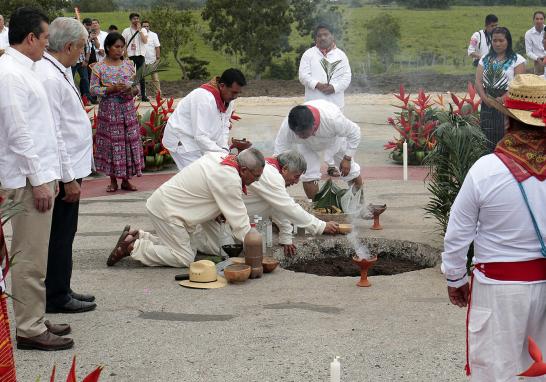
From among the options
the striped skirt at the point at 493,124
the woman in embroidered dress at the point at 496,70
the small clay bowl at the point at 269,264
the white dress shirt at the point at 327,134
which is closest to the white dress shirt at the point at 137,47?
the woman in embroidered dress at the point at 496,70

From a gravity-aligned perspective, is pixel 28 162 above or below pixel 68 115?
below

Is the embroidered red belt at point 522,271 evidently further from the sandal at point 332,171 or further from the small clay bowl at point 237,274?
the sandal at point 332,171

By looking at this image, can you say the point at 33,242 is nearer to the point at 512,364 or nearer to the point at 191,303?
the point at 191,303

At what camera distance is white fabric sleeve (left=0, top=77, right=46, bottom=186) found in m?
5.04

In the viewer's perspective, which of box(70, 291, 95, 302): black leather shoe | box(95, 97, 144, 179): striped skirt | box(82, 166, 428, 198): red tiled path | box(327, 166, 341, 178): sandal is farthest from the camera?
box(82, 166, 428, 198): red tiled path

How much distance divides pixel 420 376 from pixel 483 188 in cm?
159

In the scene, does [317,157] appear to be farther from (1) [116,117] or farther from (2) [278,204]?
(1) [116,117]

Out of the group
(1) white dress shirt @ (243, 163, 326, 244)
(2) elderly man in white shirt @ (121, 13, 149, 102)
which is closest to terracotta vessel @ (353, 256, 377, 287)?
(1) white dress shirt @ (243, 163, 326, 244)

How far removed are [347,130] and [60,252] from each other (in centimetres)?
357

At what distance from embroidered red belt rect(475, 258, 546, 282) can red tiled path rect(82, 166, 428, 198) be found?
7.11 meters

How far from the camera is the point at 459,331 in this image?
5613 millimetres

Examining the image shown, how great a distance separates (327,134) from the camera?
8.75 meters

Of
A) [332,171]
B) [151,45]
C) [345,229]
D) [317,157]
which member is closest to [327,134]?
[317,157]

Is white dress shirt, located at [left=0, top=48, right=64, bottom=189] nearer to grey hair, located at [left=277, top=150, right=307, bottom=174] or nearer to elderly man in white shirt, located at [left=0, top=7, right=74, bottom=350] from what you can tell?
elderly man in white shirt, located at [left=0, top=7, right=74, bottom=350]
